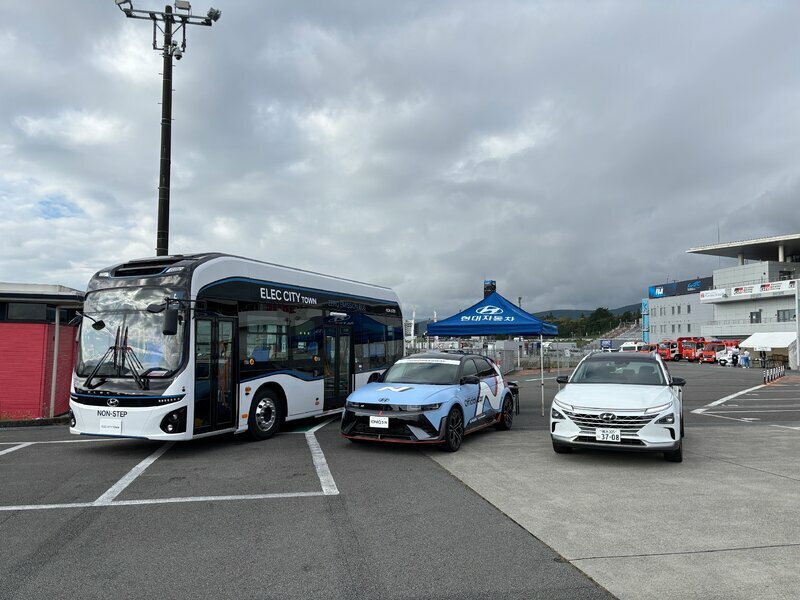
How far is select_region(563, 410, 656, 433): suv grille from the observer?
8.30 m

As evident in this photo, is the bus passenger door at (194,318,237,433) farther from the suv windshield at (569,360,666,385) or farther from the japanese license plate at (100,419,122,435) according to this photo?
the suv windshield at (569,360,666,385)

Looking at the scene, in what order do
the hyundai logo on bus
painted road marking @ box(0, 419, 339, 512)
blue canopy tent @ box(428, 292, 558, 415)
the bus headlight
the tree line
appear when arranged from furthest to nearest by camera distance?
the tree line, blue canopy tent @ box(428, 292, 558, 415), the hyundai logo on bus, the bus headlight, painted road marking @ box(0, 419, 339, 512)

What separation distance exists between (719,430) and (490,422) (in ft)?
15.9

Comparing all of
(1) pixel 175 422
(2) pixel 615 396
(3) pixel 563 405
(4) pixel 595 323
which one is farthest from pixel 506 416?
(4) pixel 595 323

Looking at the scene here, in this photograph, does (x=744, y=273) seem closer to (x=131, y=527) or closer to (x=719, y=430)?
(x=719, y=430)

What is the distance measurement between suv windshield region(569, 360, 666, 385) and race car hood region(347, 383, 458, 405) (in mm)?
2168

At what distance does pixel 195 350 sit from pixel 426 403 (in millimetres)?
3522

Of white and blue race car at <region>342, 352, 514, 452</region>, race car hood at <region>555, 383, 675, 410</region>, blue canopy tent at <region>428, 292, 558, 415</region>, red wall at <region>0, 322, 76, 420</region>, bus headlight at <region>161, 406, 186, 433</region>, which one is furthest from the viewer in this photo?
blue canopy tent at <region>428, 292, 558, 415</region>

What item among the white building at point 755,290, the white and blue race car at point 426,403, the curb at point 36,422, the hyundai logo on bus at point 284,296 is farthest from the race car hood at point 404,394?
the white building at point 755,290

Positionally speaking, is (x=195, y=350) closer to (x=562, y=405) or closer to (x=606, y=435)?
(x=562, y=405)

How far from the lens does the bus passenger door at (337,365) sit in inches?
502

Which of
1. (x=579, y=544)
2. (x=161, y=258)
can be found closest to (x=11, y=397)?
(x=161, y=258)

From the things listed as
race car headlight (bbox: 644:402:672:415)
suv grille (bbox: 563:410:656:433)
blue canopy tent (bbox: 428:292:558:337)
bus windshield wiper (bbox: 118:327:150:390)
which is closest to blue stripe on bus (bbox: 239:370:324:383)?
bus windshield wiper (bbox: 118:327:150:390)

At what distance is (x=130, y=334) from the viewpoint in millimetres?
9180
